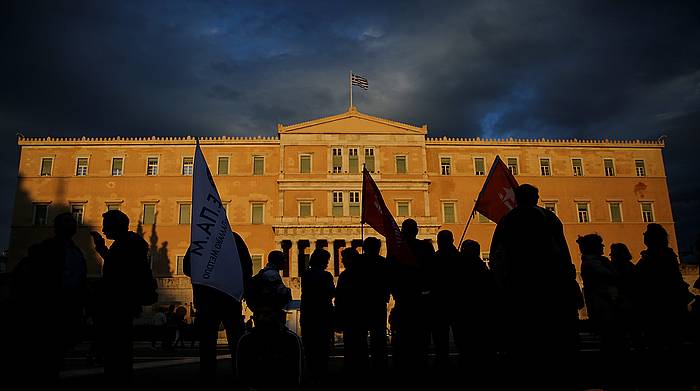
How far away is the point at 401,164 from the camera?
1446 inches

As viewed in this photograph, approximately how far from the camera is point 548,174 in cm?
3803

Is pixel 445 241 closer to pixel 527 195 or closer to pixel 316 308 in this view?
pixel 527 195

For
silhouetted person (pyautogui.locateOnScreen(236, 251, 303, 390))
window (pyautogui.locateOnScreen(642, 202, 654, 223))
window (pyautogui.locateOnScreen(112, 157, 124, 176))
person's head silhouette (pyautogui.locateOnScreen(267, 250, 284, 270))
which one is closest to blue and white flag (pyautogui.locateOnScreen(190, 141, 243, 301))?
silhouetted person (pyautogui.locateOnScreen(236, 251, 303, 390))

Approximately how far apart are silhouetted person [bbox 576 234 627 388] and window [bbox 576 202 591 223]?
34.1m

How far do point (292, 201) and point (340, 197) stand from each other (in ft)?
11.1

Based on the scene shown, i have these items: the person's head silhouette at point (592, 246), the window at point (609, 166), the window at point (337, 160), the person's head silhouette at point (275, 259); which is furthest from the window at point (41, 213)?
the window at point (609, 166)

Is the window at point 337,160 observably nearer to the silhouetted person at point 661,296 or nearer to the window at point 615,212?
the window at point 615,212

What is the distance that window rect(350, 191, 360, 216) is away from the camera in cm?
3488

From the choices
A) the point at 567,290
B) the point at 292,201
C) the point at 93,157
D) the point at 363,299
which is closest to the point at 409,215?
the point at 292,201

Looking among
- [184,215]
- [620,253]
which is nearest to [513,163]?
[184,215]

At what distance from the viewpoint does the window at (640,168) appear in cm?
3906

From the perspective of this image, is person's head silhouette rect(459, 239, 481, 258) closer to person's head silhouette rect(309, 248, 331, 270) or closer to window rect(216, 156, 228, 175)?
person's head silhouette rect(309, 248, 331, 270)

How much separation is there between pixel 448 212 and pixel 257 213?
1374 cm

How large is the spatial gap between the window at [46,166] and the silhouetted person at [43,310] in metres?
37.5
